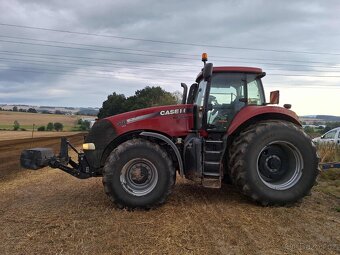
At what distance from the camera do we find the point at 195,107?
727cm

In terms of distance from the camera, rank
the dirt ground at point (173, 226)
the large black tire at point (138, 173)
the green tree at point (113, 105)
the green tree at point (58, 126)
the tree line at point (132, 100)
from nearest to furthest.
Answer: the dirt ground at point (173, 226)
the large black tire at point (138, 173)
the tree line at point (132, 100)
the green tree at point (113, 105)
the green tree at point (58, 126)

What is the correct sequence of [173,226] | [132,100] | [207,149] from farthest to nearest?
[132,100], [207,149], [173,226]

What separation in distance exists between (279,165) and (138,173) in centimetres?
245

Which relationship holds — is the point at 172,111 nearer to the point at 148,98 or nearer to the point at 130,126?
the point at 130,126

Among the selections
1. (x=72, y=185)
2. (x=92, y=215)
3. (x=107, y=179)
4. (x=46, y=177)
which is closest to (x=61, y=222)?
(x=92, y=215)

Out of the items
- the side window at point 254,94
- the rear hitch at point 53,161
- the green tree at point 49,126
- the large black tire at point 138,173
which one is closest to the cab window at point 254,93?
the side window at point 254,94

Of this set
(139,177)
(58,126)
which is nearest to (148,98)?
(58,126)

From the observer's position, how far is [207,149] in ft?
23.0

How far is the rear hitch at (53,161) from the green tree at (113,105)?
50606 mm

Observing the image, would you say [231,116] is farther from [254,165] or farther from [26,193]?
[26,193]

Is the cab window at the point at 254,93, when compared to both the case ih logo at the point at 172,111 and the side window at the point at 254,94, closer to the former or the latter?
the side window at the point at 254,94

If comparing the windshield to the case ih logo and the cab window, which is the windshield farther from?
the case ih logo

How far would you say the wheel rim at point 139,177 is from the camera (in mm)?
6633

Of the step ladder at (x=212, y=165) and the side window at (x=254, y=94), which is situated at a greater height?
the side window at (x=254, y=94)
